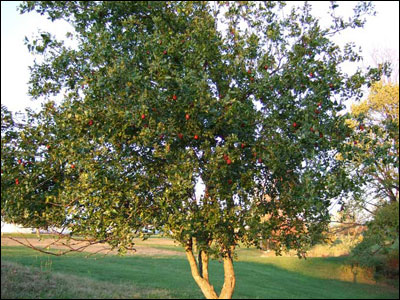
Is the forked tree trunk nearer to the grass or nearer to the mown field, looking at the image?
the mown field

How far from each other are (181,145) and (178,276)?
961 inches

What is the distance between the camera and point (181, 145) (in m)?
9.31

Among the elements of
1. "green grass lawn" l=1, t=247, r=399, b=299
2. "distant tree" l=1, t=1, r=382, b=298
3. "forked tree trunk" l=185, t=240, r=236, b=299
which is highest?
"distant tree" l=1, t=1, r=382, b=298

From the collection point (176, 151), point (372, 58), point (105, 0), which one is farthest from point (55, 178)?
point (372, 58)

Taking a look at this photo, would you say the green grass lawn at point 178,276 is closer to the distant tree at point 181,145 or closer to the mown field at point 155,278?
the mown field at point 155,278

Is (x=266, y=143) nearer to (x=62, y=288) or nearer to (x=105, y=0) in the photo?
(x=105, y=0)

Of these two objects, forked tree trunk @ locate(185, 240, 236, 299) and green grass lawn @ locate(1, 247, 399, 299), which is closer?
forked tree trunk @ locate(185, 240, 236, 299)

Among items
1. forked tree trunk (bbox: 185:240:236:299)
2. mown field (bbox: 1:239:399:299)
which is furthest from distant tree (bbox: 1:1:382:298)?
mown field (bbox: 1:239:399:299)

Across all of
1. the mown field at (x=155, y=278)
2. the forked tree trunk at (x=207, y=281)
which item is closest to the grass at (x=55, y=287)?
the mown field at (x=155, y=278)

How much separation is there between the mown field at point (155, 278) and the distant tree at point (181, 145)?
4.97 meters

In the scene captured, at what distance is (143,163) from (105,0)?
485 cm

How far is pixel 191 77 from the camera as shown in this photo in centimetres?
833

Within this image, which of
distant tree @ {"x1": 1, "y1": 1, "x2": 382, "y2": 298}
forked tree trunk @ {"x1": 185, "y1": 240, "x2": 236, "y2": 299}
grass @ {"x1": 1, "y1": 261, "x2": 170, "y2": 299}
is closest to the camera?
distant tree @ {"x1": 1, "y1": 1, "x2": 382, "y2": 298}

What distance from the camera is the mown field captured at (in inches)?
846
